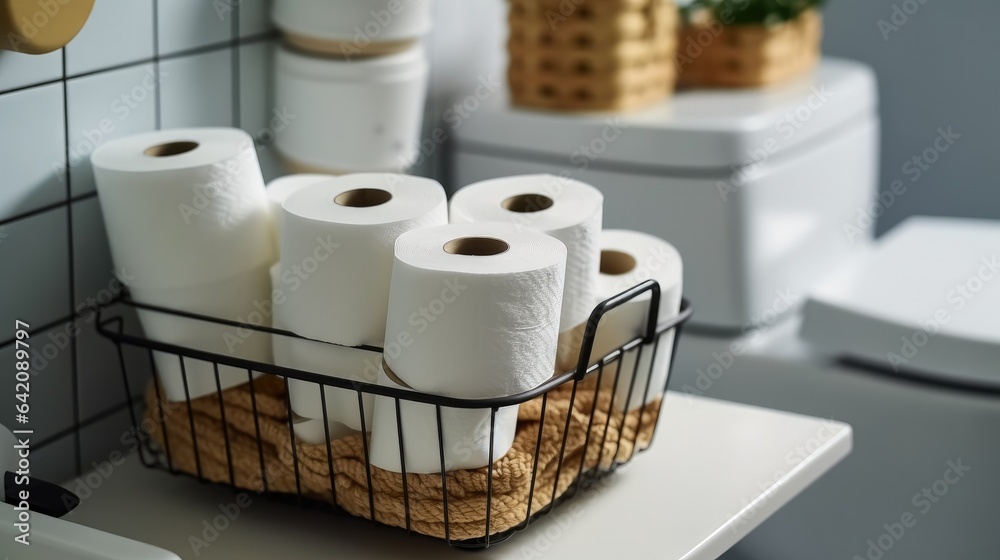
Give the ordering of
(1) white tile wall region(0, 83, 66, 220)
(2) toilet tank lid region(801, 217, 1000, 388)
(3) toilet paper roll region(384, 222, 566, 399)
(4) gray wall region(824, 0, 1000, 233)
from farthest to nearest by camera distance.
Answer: (4) gray wall region(824, 0, 1000, 233) < (2) toilet tank lid region(801, 217, 1000, 388) < (1) white tile wall region(0, 83, 66, 220) < (3) toilet paper roll region(384, 222, 566, 399)

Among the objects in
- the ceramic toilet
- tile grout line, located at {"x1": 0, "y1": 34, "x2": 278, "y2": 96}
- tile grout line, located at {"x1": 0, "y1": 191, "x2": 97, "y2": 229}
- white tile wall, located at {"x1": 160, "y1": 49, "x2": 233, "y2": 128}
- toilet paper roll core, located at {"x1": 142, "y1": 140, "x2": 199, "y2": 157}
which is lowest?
the ceramic toilet

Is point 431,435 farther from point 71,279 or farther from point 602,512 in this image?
point 71,279

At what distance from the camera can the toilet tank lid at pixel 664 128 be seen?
3.93 feet

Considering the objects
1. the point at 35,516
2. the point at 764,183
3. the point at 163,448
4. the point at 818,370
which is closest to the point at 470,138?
the point at 764,183

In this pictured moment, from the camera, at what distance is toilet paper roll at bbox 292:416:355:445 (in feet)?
2.41

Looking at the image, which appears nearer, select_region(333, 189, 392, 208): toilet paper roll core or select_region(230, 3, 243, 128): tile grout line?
select_region(333, 189, 392, 208): toilet paper roll core

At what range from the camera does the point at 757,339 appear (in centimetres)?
129

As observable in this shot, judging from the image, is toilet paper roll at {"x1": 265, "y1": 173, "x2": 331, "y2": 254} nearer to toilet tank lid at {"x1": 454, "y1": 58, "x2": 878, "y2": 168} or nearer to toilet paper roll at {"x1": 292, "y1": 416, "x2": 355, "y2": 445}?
toilet paper roll at {"x1": 292, "y1": 416, "x2": 355, "y2": 445}

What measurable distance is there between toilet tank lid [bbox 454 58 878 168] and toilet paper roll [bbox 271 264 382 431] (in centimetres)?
56

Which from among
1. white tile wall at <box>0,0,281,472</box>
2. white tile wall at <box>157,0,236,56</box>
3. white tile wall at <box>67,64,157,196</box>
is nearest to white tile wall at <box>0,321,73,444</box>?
white tile wall at <box>0,0,281,472</box>

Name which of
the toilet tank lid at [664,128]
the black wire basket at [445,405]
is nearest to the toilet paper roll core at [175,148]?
the black wire basket at [445,405]

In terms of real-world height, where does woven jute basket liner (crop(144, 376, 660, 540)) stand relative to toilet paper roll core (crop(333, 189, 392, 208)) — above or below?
below

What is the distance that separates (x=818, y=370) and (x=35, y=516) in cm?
86

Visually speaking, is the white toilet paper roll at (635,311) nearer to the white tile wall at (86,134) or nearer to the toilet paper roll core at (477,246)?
A: the toilet paper roll core at (477,246)
